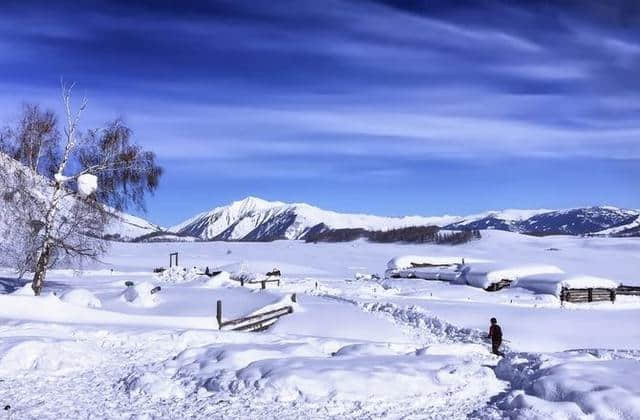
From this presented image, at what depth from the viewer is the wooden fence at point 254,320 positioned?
21.3 metres

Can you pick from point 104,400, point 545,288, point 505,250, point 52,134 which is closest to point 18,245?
point 52,134

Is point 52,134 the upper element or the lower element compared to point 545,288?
upper

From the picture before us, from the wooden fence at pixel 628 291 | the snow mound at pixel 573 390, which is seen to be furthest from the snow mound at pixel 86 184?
the wooden fence at pixel 628 291

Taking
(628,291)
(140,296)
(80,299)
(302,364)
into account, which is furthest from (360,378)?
(628,291)

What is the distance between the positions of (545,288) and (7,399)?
1349 inches

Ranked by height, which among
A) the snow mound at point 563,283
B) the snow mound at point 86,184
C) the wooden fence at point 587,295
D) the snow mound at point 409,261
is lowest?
the wooden fence at point 587,295

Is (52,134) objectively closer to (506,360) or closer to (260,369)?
(260,369)

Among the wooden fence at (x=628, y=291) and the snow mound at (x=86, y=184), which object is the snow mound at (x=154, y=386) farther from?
the wooden fence at (x=628, y=291)

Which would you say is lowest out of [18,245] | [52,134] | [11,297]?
[11,297]

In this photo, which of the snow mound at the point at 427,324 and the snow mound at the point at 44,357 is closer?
the snow mound at the point at 44,357

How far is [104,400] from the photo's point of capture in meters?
11.4

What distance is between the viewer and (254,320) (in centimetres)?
2434

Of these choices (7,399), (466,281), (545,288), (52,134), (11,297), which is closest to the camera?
(7,399)

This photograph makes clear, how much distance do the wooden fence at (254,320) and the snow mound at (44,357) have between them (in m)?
6.86
